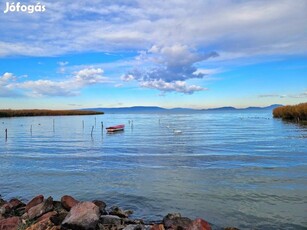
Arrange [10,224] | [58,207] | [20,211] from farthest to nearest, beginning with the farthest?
Result: [20,211]
[58,207]
[10,224]

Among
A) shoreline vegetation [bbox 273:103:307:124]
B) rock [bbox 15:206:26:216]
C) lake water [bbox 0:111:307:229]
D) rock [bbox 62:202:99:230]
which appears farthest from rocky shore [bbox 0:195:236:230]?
shoreline vegetation [bbox 273:103:307:124]

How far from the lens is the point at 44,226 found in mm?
10188

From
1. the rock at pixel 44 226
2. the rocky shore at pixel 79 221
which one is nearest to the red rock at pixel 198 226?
the rocky shore at pixel 79 221

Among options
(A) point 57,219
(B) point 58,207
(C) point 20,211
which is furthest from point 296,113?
(A) point 57,219

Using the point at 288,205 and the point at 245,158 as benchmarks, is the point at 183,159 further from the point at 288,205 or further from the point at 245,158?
the point at 288,205

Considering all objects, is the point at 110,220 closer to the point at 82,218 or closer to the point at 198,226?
the point at 82,218

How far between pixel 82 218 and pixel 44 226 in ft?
3.92

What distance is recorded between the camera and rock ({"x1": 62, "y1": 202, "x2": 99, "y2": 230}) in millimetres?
10070

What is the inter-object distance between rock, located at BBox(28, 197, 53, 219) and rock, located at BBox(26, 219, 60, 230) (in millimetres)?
1347

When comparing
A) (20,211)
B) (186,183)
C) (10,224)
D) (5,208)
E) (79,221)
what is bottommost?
(186,183)

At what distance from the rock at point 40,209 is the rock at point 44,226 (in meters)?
1.35

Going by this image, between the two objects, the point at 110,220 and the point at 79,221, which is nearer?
the point at 79,221

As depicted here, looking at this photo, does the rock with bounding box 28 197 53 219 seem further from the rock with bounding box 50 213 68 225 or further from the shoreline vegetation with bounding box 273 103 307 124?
the shoreline vegetation with bounding box 273 103 307 124

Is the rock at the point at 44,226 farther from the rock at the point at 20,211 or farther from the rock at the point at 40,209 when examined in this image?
the rock at the point at 20,211
